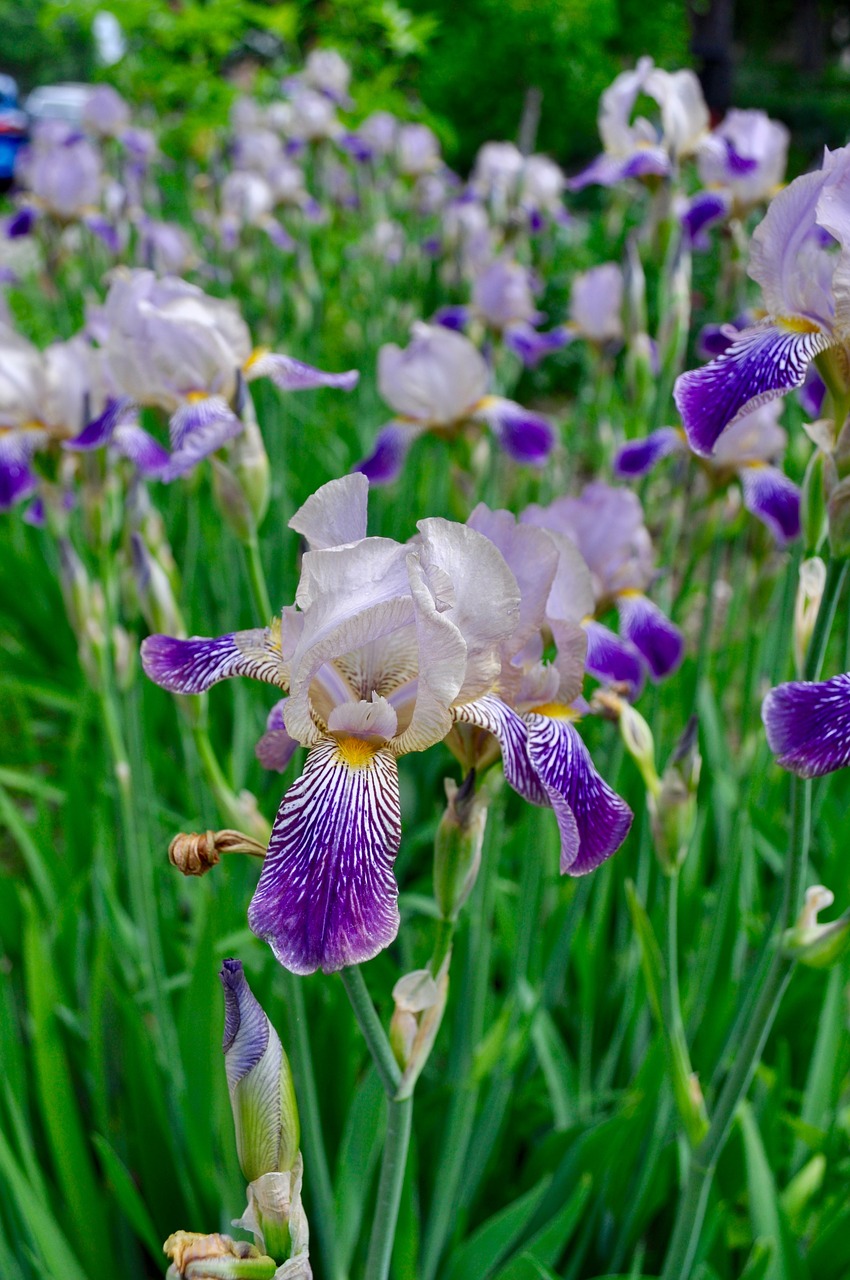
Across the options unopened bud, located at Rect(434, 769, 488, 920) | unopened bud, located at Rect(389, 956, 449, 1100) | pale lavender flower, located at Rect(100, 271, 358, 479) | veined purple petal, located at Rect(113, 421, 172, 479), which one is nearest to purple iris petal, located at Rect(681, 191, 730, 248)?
pale lavender flower, located at Rect(100, 271, 358, 479)

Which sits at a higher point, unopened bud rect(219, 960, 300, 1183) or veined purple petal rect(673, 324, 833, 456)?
veined purple petal rect(673, 324, 833, 456)

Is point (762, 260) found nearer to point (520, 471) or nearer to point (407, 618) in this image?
point (407, 618)

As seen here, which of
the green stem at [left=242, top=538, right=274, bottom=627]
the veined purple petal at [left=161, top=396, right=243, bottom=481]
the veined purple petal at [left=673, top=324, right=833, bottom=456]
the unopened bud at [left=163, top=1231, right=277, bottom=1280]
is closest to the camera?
the unopened bud at [left=163, top=1231, right=277, bottom=1280]

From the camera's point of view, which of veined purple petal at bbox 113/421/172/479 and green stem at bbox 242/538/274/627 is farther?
veined purple petal at bbox 113/421/172/479

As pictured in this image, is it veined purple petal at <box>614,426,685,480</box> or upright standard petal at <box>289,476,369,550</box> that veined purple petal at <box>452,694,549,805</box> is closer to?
upright standard petal at <box>289,476,369,550</box>

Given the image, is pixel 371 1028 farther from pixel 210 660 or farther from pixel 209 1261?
pixel 210 660

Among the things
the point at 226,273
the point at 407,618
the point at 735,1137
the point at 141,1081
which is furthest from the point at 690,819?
the point at 226,273
